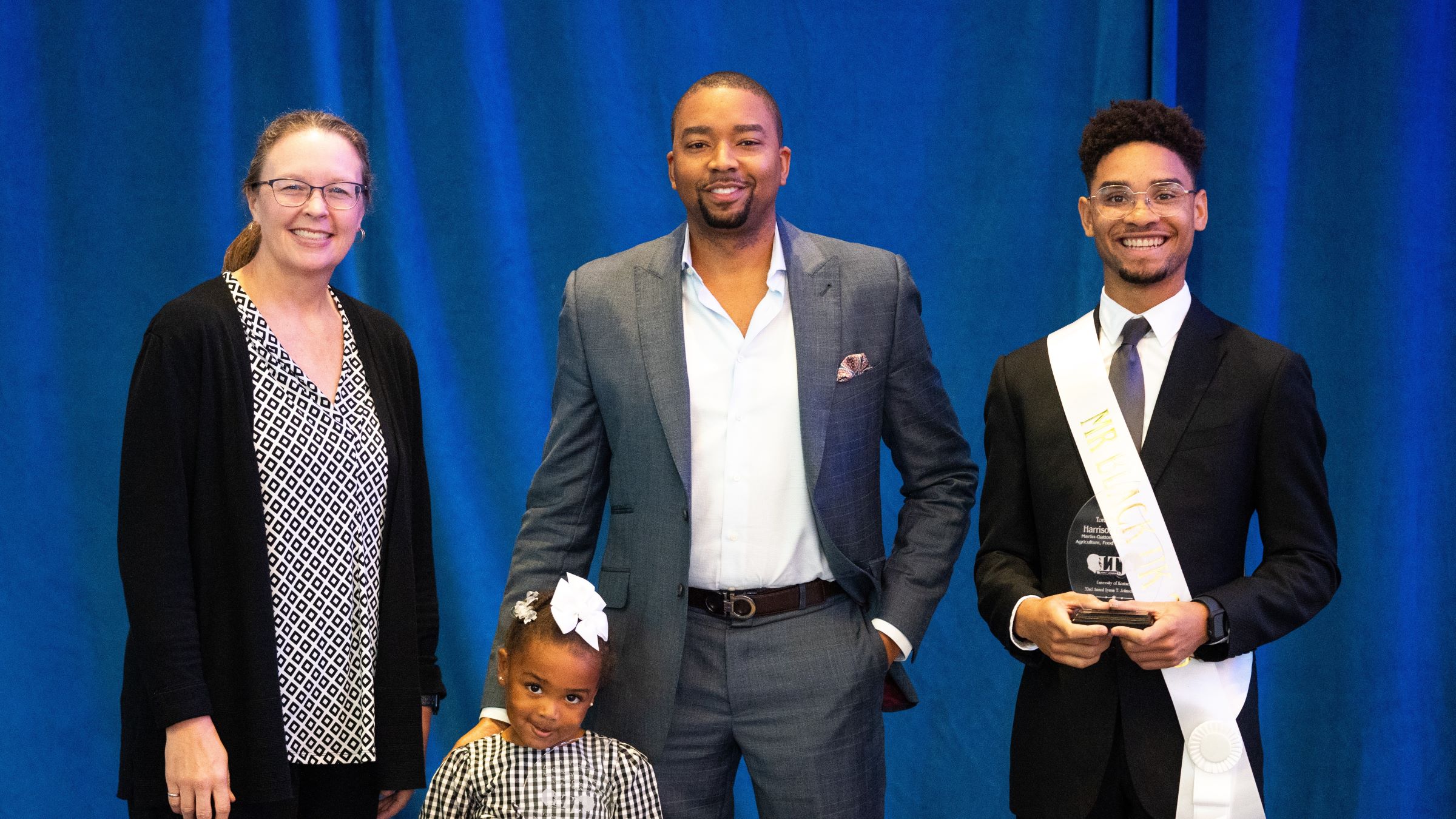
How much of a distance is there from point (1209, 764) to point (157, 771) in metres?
1.54

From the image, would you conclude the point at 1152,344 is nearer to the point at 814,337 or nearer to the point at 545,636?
the point at 814,337

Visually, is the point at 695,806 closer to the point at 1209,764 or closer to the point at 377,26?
the point at 1209,764

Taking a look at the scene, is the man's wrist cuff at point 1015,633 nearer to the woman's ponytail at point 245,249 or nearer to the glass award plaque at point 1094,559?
the glass award plaque at point 1094,559

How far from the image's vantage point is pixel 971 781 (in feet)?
11.1

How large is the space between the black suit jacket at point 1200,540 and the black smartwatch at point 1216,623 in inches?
0.4

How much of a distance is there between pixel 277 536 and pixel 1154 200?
1447 mm

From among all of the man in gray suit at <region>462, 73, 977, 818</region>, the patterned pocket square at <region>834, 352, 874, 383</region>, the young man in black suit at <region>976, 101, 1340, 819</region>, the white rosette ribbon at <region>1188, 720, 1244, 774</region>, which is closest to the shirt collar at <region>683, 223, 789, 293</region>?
the man in gray suit at <region>462, 73, 977, 818</region>

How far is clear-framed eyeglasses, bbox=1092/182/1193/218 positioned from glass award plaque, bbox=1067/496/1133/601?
1.50 ft

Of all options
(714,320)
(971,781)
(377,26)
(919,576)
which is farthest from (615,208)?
(971,781)

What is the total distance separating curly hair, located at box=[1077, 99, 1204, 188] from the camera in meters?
2.08

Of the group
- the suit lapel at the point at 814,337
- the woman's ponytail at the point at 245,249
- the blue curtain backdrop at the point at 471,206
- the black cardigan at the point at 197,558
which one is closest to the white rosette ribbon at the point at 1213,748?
the suit lapel at the point at 814,337

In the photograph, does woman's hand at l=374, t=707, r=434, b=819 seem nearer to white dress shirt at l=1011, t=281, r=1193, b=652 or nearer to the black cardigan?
the black cardigan

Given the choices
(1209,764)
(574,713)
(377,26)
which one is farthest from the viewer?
(377,26)

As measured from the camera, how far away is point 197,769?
187 cm
